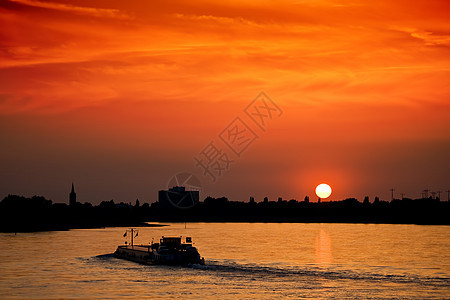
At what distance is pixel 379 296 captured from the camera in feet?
299

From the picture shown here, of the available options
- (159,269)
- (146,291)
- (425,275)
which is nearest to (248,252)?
(159,269)

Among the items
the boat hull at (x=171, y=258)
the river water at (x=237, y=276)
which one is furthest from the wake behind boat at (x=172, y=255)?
the river water at (x=237, y=276)

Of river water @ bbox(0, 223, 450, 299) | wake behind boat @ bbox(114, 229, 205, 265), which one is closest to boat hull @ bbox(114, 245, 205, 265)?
wake behind boat @ bbox(114, 229, 205, 265)

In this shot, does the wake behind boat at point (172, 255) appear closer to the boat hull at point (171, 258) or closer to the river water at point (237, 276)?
the boat hull at point (171, 258)

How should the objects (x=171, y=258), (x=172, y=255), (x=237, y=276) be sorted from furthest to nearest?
1. (x=172, y=255)
2. (x=171, y=258)
3. (x=237, y=276)

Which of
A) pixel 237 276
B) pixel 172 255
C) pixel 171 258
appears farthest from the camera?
pixel 172 255

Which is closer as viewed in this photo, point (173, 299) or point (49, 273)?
point (173, 299)

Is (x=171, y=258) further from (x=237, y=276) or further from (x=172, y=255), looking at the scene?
(x=237, y=276)

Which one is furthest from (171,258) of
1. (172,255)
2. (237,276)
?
(237,276)

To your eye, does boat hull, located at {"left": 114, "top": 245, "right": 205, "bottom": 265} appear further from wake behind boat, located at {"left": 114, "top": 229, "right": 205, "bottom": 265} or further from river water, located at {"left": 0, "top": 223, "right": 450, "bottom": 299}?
river water, located at {"left": 0, "top": 223, "right": 450, "bottom": 299}

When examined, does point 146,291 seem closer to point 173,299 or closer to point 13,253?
point 173,299

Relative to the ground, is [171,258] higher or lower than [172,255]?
lower

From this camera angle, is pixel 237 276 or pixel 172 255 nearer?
pixel 237 276

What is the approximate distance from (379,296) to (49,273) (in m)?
56.3
